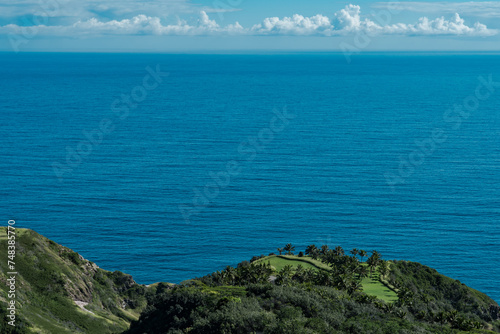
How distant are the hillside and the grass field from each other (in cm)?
16

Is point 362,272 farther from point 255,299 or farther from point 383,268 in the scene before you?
point 255,299

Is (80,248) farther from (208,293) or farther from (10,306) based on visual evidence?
(208,293)

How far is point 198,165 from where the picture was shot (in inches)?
6590

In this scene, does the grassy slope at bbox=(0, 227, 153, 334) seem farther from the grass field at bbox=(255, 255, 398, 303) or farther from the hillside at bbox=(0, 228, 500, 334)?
the grass field at bbox=(255, 255, 398, 303)

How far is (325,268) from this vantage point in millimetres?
85500

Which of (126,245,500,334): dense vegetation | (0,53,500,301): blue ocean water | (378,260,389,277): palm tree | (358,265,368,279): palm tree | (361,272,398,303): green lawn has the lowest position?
(126,245,500,334): dense vegetation

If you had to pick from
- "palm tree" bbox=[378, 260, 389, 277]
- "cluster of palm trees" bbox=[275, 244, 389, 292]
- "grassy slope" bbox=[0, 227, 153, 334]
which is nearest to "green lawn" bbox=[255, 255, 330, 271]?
"cluster of palm trees" bbox=[275, 244, 389, 292]

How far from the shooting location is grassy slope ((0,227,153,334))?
2653 inches

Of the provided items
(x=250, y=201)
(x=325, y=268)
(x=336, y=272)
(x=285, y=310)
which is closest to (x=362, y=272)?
(x=325, y=268)

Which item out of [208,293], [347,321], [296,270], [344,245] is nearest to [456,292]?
[296,270]

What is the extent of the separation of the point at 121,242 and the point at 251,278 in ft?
168

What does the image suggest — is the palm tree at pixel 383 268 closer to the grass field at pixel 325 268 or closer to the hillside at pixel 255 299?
the hillside at pixel 255 299

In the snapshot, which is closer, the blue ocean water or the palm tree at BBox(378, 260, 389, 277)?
the palm tree at BBox(378, 260, 389, 277)

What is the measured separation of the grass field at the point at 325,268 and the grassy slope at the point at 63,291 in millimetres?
21797
